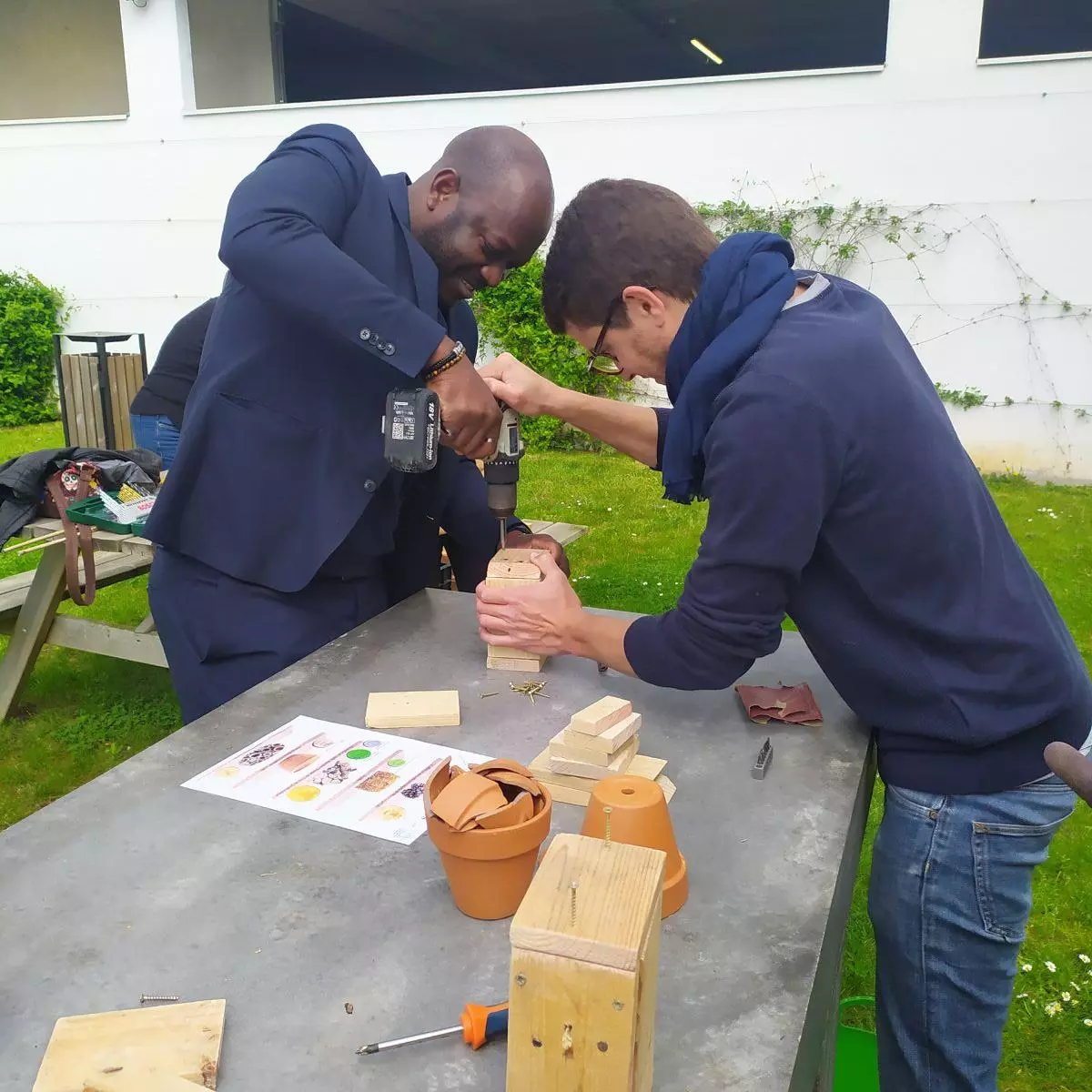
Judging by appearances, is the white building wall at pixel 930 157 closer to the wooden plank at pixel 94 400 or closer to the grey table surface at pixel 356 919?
the wooden plank at pixel 94 400

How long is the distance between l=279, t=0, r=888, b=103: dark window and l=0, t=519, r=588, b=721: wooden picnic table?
381 inches

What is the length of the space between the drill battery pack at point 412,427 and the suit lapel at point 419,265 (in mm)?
276

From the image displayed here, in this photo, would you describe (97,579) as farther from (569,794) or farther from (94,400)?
(569,794)

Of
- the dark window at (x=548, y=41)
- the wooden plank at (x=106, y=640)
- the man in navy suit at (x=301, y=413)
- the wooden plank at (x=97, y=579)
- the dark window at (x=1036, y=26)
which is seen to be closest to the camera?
the man in navy suit at (x=301, y=413)

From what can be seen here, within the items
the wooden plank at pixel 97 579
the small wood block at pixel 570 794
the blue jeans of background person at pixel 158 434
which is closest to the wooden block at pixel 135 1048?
the small wood block at pixel 570 794

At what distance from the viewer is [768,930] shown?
1.19 meters

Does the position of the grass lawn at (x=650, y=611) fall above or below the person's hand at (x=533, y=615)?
below

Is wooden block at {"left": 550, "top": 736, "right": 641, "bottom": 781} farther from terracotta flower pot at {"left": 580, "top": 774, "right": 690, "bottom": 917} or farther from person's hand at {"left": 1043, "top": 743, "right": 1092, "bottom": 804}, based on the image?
person's hand at {"left": 1043, "top": 743, "right": 1092, "bottom": 804}

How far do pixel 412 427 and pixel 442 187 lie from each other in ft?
1.88

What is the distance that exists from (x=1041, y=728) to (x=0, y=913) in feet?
5.15

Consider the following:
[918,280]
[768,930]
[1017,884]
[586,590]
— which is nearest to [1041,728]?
[1017,884]

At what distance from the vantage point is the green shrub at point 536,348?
9.20 metres

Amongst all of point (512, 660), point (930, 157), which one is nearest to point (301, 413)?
point (512, 660)

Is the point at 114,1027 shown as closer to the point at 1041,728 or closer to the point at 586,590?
the point at 1041,728
